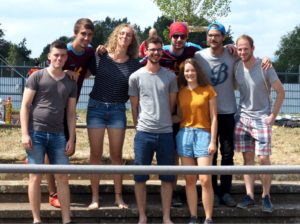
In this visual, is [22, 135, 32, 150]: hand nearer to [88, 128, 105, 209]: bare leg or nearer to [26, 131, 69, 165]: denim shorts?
[26, 131, 69, 165]: denim shorts

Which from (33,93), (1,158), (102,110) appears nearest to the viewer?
(33,93)

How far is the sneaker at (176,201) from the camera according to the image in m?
6.62

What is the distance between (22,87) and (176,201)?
45.4 feet

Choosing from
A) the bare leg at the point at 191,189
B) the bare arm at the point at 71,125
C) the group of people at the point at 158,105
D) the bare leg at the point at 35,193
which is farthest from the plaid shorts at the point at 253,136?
the bare leg at the point at 35,193

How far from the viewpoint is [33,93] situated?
19.4 feet

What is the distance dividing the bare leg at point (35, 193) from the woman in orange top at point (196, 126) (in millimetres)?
1362

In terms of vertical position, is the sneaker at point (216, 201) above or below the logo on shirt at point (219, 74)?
below

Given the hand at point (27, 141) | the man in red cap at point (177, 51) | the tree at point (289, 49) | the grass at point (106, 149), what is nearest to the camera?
the hand at point (27, 141)

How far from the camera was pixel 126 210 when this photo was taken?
21.2ft

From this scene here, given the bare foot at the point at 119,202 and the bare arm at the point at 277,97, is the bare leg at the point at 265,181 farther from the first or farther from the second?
the bare foot at the point at 119,202

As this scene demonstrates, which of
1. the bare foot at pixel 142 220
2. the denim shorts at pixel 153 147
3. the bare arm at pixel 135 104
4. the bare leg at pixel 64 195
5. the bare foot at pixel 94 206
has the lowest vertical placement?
the bare foot at pixel 142 220

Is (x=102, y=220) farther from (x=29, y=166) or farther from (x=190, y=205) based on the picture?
(x=29, y=166)

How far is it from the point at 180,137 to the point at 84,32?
1.34m

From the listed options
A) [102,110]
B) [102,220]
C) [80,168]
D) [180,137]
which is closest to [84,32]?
[102,110]
